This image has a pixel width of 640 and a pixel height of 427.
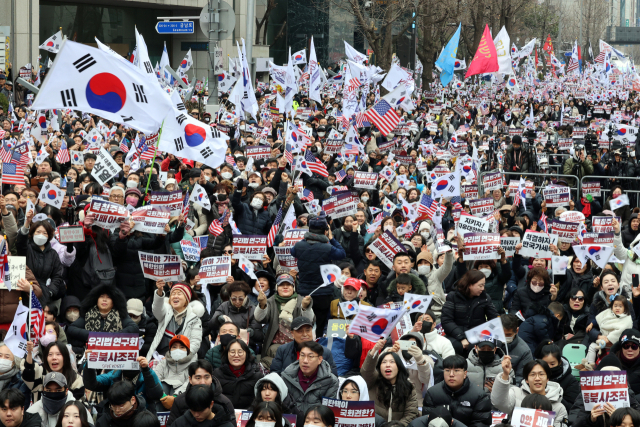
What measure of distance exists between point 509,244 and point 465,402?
3.87 metres

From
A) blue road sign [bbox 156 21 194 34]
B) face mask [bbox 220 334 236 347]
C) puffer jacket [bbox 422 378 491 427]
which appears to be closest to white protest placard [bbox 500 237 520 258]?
puffer jacket [bbox 422 378 491 427]

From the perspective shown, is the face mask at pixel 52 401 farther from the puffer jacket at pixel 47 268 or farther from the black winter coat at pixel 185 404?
the puffer jacket at pixel 47 268

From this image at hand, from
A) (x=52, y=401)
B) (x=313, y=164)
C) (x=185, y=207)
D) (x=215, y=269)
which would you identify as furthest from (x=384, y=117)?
(x=52, y=401)

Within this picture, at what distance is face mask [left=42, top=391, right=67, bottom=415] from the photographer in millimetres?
6219

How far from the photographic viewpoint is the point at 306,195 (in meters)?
12.8

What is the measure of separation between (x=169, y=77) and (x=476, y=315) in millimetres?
18805

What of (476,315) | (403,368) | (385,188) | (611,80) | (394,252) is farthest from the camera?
(611,80)

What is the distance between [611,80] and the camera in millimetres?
42281

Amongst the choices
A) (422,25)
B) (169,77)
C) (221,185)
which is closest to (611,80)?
(422,25)

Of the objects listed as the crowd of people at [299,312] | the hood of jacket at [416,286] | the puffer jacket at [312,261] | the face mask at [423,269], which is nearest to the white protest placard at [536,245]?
the crowd of people at [299,312]

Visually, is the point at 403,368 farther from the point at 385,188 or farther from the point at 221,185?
the point at 385,188

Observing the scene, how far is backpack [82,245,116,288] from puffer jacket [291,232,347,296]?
1.80 m

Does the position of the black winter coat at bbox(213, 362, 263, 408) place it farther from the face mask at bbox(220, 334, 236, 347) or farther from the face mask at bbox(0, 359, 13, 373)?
the face mask at bbox(0, 359, 13, 373)

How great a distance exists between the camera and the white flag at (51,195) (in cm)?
1033
